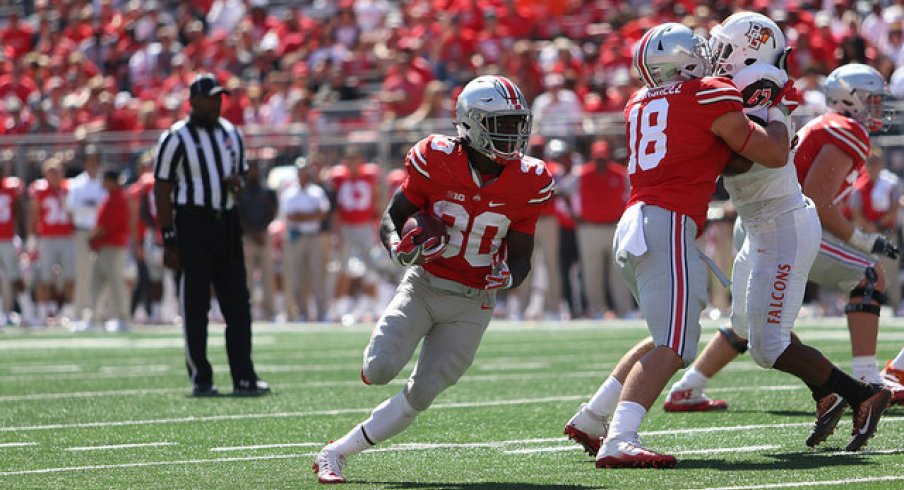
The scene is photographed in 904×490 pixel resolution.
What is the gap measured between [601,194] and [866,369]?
27.1 ft

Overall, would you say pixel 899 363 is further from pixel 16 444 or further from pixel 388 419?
pixel 16 444

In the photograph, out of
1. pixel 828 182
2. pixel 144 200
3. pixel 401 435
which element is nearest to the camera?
pixel 401 435

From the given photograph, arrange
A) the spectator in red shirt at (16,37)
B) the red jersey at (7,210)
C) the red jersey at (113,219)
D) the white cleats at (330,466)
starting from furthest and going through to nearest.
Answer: the spectator in red shirt at (16,37), the red jersey at (7,210), the red jersey at (113,219), the white cleats at (330,466)

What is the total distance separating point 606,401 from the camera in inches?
239

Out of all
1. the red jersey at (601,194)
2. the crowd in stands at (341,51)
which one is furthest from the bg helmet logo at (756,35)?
the red jersey at (601,194)

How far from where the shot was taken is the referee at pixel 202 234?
29.9ft

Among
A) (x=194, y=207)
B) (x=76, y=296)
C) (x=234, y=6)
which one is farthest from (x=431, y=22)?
(x=194, y=207)

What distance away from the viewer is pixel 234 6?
2273 centimetres

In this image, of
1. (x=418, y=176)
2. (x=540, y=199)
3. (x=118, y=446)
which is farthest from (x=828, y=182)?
(x=118, y=446)

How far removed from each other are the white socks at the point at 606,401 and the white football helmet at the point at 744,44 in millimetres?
1309

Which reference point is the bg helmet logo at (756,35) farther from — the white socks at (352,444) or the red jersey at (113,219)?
the red jersey at (113,219)

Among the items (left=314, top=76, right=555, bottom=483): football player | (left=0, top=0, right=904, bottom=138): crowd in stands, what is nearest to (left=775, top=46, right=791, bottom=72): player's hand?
(left=314, top=76, right=555, bottom=483): football player

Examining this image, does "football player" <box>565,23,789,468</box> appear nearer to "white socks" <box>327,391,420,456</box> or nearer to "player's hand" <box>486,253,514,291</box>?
"player's hand" <box>486,253,514,291</box>

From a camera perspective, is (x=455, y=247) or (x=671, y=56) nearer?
(x=455, y=247)
